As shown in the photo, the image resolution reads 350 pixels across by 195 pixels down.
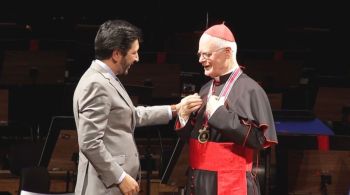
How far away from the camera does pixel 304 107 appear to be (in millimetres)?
6520

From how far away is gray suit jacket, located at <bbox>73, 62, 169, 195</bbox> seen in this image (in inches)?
133

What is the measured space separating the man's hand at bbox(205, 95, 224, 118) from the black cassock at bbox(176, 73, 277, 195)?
0.02 meters

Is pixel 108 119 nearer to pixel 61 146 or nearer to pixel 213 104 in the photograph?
pixel 213 104

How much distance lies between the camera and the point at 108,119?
137 inches

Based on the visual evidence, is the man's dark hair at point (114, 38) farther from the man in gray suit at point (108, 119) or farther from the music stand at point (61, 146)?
the music stand at point (61, 146)

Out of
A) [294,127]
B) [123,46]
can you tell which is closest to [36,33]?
[294,127]

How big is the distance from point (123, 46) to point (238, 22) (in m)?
6.64

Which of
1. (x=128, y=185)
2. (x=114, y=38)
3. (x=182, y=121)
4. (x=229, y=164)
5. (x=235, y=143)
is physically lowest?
(x=128, y=185)

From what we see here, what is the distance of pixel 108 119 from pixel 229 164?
0.65 meters

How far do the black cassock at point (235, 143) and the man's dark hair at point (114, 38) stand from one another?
549 mm

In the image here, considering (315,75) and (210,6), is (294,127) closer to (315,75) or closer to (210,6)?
(315,75)

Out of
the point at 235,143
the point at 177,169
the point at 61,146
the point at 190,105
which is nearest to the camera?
the point at 235,143

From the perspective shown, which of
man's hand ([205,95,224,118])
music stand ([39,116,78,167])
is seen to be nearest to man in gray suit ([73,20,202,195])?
man's hand ([205,95,224,118])

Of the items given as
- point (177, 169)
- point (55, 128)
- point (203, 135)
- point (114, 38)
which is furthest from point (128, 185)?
point (55, 128)
